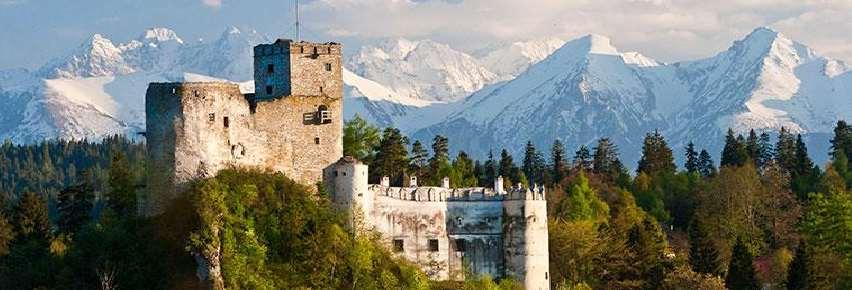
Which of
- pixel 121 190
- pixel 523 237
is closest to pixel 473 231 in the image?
pixel 523 237

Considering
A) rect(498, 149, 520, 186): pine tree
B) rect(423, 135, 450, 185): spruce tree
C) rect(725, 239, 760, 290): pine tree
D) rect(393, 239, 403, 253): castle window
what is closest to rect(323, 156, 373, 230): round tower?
rect(393, 239, 403, 253): castle window

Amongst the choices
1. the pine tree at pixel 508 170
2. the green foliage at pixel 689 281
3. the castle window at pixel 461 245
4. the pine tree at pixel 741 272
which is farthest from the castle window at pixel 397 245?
the pine tree at pixel 508 170

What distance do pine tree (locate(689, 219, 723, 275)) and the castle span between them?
20.2 metres

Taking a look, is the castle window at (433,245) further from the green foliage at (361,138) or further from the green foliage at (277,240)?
the green foliage at (361,138)

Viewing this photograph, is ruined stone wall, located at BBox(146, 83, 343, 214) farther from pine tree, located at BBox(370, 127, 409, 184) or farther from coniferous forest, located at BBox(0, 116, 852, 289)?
pine tree, located at BBox(370, 127, 409, 184)

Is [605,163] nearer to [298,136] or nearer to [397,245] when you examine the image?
[397,245]

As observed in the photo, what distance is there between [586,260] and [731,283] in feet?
34.7

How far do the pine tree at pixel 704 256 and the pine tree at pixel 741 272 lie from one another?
4094 millimetres

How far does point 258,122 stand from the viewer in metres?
82.0

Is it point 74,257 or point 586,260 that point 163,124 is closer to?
point 74,257

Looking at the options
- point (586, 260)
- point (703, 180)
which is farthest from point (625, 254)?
point (703, 180)

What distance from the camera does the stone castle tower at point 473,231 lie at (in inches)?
3413

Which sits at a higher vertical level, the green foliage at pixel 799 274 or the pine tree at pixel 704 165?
the pine tree at pixel 704 165

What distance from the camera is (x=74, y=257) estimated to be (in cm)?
8162
